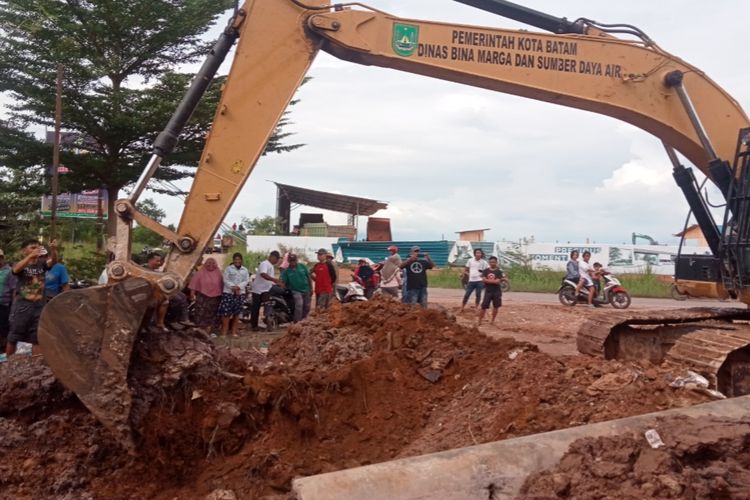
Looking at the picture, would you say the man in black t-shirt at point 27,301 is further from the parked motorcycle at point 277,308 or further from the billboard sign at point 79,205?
the billboard sign at point 79,205

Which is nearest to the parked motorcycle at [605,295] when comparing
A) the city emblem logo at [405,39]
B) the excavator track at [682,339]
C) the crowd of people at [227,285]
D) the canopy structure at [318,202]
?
the crowd of people at [227,285]

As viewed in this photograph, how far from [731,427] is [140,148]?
1265cm

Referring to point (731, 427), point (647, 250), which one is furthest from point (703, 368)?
point (647, 250)

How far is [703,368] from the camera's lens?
5.51 meters

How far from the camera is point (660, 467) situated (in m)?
3.47

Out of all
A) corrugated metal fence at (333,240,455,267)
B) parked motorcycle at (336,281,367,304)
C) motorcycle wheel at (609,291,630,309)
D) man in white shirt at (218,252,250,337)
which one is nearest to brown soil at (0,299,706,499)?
man in white shirt at (218,252,250,337)

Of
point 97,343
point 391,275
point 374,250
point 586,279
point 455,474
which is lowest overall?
point 455,474

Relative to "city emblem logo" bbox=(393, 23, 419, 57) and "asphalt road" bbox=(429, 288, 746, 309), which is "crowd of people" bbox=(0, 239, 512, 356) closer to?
"city emblem logo" bbox=(393, 23, 419, 57)

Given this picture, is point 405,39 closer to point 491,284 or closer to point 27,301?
point 27,301

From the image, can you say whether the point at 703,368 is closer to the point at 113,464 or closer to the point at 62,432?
the point at 113,464

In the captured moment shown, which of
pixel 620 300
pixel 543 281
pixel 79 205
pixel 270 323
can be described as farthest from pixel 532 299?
pixel 79 205

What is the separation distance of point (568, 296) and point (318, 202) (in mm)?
21949

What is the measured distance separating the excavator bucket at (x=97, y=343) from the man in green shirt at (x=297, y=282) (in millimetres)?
7490

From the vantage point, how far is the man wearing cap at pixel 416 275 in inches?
498
